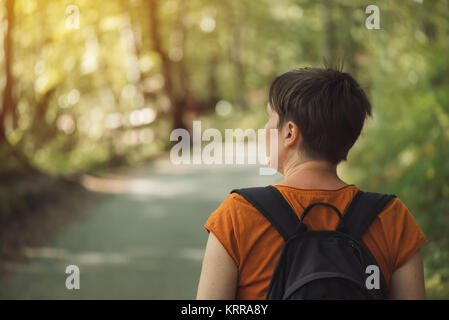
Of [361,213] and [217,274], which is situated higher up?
[361,213]

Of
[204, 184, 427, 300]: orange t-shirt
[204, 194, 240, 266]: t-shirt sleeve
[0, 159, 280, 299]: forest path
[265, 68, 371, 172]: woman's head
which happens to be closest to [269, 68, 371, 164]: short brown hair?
[265, 68, 371, 172]: woman's head

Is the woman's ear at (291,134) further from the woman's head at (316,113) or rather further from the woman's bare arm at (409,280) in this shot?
the woman's bare arm at (409,280)

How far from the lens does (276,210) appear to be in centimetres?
159

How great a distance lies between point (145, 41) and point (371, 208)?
2496 centimetres

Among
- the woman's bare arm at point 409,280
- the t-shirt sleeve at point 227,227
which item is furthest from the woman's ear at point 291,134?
the woman's bare arm at point 409,280

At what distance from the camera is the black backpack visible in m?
1.51

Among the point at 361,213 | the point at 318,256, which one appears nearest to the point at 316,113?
the point at 361,213

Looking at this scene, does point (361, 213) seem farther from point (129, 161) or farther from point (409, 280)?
point (129, 161)

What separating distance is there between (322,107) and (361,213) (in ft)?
1.06

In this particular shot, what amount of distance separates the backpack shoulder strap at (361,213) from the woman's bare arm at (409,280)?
0.18 m

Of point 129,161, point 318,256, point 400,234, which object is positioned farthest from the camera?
point 129,161

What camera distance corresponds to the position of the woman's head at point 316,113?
5.54 ft

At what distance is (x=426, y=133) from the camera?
7.57 metres
